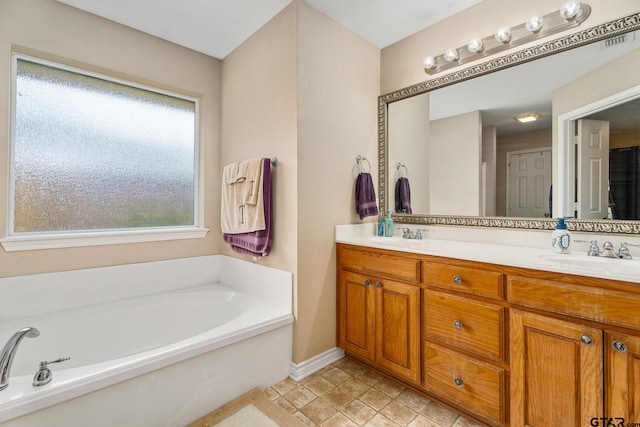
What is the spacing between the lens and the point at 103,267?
2135 mm

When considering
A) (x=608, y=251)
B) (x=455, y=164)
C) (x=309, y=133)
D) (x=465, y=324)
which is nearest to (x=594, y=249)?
(x=608, y=251)

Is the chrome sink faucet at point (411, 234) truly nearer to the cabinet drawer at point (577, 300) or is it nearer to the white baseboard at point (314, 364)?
the cabinet drawer at point (577, 300)

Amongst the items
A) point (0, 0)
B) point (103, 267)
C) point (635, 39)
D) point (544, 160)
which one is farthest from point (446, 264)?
point (0, 0)

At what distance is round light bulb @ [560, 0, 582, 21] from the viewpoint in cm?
151

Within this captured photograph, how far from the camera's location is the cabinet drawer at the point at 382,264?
1714 millimetres

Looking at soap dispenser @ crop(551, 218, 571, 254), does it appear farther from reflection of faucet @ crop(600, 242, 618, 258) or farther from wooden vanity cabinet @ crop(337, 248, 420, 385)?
wooden vanity cabinet @ crop(337, 248, 420, 385)

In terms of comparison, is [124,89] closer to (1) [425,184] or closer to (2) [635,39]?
(1) [425,184]

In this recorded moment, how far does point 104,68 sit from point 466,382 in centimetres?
303

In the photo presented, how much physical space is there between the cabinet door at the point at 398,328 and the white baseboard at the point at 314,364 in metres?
0.36

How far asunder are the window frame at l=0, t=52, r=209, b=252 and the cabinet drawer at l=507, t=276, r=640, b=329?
7.69ft

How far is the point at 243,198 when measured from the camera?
2.17m

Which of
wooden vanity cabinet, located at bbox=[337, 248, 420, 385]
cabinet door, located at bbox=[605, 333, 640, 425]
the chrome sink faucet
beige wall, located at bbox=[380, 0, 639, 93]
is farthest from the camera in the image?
the chrome sink faucet

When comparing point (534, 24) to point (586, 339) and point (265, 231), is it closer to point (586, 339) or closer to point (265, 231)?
point (586, 339)

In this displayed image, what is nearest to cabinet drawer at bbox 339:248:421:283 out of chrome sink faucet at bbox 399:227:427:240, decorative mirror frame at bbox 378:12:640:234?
chrome sink faucet at bbox 399:227:427:240
